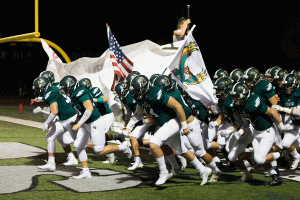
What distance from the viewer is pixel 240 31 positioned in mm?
18734

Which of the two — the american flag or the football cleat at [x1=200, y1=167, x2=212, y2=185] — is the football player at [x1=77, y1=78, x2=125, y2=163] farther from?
the football cleat at [x1=200, y1=167, x2=212, y2=185]

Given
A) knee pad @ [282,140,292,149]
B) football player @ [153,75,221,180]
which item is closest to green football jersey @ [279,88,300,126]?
knee pad @ [282,140,292,149]

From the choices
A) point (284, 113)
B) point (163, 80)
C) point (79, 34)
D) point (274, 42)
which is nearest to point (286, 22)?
point (274, 42)

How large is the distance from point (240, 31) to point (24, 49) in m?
21.1

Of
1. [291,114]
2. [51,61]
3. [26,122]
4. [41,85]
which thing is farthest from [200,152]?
[26,122]

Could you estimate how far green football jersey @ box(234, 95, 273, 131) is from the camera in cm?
626

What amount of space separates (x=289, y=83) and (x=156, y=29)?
60.4 feet

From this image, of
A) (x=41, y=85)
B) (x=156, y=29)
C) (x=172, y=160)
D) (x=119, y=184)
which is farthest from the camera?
(x=156, y=29)

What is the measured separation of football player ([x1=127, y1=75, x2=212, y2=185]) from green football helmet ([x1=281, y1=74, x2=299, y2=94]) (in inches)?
86.0

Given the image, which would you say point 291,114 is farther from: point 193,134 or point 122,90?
point 122,90

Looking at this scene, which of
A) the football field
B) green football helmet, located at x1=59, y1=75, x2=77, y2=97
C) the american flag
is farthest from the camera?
the american flag

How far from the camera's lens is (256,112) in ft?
20.8

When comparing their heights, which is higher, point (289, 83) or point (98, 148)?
point (289, 83)

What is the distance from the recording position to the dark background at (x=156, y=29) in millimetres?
17594
